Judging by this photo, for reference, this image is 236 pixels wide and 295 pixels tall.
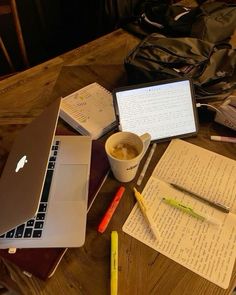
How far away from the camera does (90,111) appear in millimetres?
868

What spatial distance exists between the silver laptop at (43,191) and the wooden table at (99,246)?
1.7 inches

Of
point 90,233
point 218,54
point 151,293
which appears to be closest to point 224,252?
point 151,293

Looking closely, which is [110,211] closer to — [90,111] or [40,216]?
[40,216]

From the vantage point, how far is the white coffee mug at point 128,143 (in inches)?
25.4

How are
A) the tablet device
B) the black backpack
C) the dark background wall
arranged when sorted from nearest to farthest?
the tablet device
the black backpack
the dark background wall

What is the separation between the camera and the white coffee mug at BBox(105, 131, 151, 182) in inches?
25.4

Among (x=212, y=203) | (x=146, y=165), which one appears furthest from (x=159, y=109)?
(x=212, y=203)

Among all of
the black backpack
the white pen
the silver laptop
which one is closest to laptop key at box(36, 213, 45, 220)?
→ the silver laptop

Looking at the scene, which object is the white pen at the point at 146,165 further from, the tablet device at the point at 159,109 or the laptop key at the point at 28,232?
the laptop key at the point at 28,232

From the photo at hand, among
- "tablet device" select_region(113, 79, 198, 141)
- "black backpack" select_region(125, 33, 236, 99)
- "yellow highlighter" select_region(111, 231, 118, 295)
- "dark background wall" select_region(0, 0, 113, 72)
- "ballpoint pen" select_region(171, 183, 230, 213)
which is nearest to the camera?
"yellow highlighter" select_region(111, 231, 118, 295)

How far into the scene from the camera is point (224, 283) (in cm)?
55

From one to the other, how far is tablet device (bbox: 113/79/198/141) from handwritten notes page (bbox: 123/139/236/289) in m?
0.05

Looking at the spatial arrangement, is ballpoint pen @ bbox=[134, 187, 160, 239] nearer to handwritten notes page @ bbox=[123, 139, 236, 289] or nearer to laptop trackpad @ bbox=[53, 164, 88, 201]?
handwritten notes page @ bbox=[123, 139, 236, 289]

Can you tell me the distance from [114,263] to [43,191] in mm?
230
